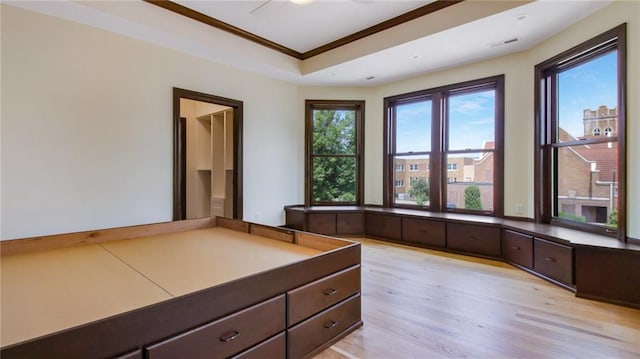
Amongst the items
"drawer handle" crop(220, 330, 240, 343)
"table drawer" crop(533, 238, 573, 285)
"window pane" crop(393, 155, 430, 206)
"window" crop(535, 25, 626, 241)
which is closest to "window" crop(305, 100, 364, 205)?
"window pane" crop(393, 155, 430, 206)

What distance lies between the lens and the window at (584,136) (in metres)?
2.98

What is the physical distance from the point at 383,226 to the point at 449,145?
5.44 feet

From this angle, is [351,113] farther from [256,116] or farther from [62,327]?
[62,327]

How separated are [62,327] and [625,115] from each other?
4319 millimetres

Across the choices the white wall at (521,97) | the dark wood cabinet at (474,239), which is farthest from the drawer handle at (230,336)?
the dark wood cabinet at (474,239)

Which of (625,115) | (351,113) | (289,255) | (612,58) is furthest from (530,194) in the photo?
(289,255)

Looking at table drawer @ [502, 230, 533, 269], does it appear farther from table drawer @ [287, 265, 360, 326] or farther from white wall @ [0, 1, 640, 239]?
table drawer @ [287, 265, 360, 326]

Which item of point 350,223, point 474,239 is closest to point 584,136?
point 474,239

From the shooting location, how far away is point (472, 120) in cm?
464

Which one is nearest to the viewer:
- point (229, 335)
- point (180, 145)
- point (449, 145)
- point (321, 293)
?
point (229, 335)

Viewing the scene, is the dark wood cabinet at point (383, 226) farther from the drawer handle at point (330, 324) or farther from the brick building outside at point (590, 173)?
the drawer handle at point (330, 324)

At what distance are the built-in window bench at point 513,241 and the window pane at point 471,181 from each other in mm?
270

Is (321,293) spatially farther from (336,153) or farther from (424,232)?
(336,153)

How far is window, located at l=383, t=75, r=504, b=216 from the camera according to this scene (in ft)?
14.6
